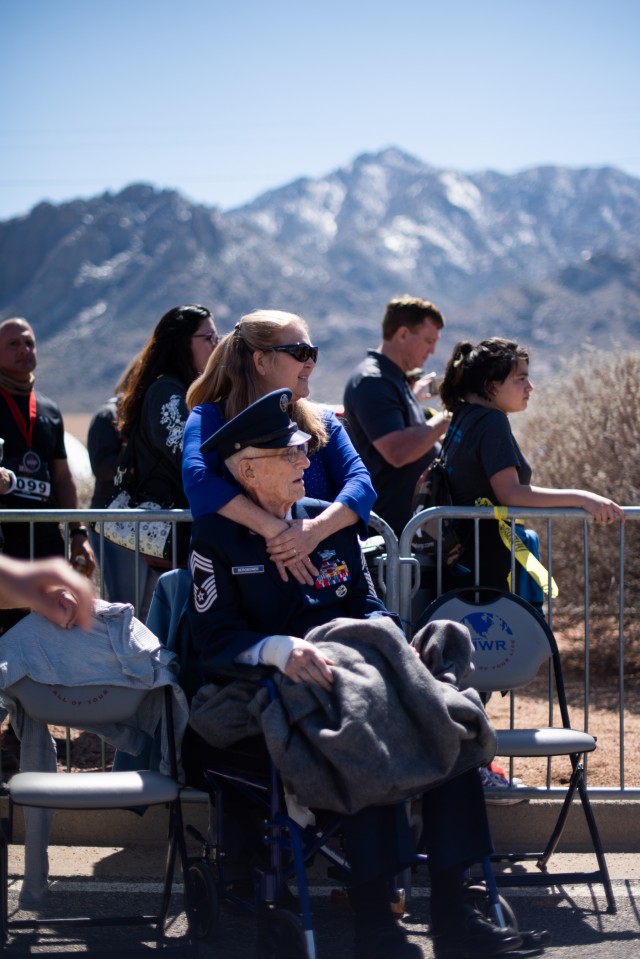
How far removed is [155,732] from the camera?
14.4ft

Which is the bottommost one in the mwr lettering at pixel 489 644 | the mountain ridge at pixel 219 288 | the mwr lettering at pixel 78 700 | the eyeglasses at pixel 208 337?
the mwr lettering at pixel 78 700

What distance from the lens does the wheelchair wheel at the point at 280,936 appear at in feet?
11.9

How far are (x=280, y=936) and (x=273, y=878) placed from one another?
0.17m

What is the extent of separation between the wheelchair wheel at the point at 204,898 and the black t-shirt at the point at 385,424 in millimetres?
2390

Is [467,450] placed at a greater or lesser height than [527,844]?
greater

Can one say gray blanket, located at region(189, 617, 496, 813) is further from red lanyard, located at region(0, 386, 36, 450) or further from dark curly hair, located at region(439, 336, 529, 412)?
red lanyard, located at region(0, 386, 36, 450)

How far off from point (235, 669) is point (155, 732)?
0.61 metres

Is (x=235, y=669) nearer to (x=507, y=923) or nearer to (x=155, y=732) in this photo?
(x=155, y=732)

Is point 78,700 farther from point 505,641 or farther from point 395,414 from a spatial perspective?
point 395,414

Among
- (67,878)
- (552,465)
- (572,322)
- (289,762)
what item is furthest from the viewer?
(572,322)

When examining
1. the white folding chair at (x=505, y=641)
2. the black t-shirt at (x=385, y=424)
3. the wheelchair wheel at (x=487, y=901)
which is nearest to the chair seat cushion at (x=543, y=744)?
the white folding chair at (x=505, y=641)

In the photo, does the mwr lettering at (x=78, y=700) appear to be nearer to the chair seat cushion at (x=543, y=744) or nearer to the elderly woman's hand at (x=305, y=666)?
the elderly woman's hand at (x=305, y=666)

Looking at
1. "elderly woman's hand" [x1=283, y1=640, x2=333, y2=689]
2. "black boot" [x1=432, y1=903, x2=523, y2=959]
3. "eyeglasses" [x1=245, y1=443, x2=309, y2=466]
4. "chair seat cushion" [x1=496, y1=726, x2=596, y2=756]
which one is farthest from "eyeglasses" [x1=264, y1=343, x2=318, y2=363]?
"black boot" [x1=432, y1=903, x2=523, y2=959]

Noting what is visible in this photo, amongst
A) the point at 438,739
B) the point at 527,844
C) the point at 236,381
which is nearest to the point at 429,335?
the point at 236,381
